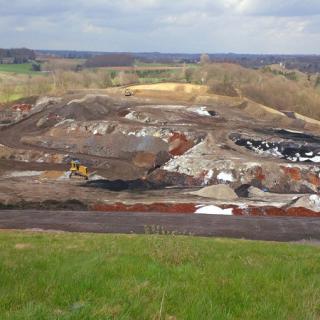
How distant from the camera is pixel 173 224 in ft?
77.9

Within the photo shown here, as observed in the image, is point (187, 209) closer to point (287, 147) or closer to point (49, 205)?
point (49, 205)

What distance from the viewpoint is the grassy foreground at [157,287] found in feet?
16.6

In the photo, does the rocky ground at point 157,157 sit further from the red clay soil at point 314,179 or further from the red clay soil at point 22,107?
the red clay soil at point 22,107

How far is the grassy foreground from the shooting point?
506cm

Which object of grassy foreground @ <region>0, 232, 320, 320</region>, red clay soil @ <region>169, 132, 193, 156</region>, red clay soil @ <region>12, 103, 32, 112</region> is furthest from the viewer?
red clay soil @ <region>12, 103, 32, 112</region>

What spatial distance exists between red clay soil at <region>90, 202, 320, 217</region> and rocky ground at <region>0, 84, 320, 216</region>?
0.06 m

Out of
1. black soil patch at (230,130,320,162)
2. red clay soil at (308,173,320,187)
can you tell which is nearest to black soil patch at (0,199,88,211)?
red clay soil at (308,173,320,187)

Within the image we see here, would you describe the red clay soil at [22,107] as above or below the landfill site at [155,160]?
below

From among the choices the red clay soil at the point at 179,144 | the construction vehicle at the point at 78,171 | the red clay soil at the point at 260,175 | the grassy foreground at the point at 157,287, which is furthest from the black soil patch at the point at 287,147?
the grassy foreground at the point at 157,287

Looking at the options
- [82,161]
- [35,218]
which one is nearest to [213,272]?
[35,218]

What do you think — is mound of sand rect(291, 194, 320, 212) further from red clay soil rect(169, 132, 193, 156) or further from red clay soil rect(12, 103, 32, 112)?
red clay soil rect(12, 103, 32, 112)

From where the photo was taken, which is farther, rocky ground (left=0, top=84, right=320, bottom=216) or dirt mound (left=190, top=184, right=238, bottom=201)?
dirt mound (left=190, top=184, right=238, bottom=201)

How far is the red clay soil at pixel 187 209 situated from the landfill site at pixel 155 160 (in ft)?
0.21

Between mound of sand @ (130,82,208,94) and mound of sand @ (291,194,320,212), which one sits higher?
mound of sand @ (291,194,320,212)
